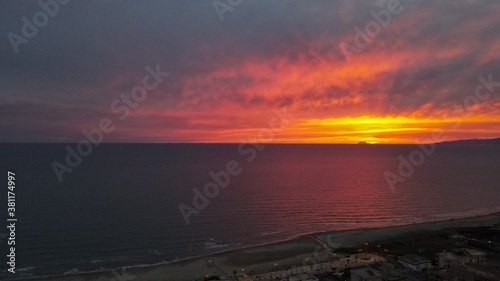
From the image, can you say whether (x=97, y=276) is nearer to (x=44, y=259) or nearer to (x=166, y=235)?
(x=44, y=259)

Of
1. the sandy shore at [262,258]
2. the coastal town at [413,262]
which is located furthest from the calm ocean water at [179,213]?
the coastal town at [413,262]

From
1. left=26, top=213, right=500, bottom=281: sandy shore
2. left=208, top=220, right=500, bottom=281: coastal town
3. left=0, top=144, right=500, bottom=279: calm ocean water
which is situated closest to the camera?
left=208, top=220, right=500, bottom=281: coastal town

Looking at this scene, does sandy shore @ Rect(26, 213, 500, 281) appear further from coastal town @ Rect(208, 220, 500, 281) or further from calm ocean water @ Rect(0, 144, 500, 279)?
calm ocean water @ Rect(0, 144, 500, 279)

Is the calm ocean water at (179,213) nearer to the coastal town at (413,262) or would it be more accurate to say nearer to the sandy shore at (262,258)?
the sandy shore at (262,258)

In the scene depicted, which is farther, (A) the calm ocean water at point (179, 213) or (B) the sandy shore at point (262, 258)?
(A) the calm ocean water at point (179, 213)

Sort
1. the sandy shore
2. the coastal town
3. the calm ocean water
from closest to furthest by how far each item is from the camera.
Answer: the coastal town, the sandy shore, the calm ocean water

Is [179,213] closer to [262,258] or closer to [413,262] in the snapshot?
[262,258]

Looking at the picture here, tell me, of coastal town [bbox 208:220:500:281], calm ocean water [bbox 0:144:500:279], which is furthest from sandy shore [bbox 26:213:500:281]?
calm ocean water [bbox 0:144:500:279]

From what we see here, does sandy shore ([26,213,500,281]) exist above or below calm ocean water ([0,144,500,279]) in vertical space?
below

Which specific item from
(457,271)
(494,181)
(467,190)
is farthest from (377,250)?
(494,181)

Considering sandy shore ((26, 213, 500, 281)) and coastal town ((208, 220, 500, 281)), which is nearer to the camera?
coastal town ((208, 220, 500, 281))
